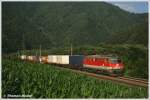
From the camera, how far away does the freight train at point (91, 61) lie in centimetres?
2469

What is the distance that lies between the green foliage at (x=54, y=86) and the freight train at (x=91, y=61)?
5.38 feet

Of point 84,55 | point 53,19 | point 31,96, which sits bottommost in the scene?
point 31,96

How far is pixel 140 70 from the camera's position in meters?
23.0

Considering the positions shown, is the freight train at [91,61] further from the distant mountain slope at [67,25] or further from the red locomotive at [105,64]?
the distant mountain slope at [67,25]

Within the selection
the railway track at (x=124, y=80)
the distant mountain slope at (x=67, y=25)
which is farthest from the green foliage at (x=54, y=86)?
the distant mountain slope at (x=67, y=25)

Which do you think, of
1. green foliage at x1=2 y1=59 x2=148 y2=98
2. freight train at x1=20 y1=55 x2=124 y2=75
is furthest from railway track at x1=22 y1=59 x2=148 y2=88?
freight train at x1=20 y1=55 x2=124 y2=75

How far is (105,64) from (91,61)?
0.90 m

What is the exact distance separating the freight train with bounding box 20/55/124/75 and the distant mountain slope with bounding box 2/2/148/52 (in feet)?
3.21

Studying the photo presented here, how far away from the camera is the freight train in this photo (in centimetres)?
2469

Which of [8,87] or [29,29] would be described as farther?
[29,29]

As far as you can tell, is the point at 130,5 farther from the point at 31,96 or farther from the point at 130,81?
the point at 31,96

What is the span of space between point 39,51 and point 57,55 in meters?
1.32

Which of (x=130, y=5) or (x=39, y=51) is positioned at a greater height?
(x=130, y=5)

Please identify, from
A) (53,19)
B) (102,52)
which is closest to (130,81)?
(102,52)
